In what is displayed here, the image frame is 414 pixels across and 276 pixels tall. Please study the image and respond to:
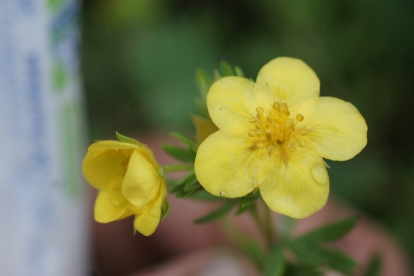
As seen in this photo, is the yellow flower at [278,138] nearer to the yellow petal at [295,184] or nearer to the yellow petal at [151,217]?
the yellow petal at [295,184]

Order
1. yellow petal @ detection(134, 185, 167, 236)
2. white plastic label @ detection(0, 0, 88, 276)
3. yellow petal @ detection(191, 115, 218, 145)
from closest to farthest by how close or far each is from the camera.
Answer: yellow petal @ detection(134, 185, 167, 236)
yellow petal @ detection(191, 115, 218, 145)
white plastic label @ detection(0, 0, 88, 276)

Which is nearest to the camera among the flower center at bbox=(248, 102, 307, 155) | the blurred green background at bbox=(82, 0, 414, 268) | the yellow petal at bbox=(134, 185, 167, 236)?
the yellow petal at bbox=(134, 185, 167, 236)

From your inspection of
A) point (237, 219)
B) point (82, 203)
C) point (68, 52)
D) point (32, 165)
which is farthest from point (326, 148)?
point (237, 219)

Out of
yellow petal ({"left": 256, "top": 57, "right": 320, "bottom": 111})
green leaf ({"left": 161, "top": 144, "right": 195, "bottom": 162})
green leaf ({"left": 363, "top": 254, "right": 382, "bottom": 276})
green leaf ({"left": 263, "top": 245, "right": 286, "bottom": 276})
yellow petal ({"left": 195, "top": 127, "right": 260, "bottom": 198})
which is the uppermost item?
yellow petal ({"left": 256, "top": 57, "right": 320, "bottom": 111})

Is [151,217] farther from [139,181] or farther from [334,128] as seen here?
[334,128]

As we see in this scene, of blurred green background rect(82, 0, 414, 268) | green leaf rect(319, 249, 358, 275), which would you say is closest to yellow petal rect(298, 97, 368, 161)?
green leaf rect(319, 249, 358, 275)

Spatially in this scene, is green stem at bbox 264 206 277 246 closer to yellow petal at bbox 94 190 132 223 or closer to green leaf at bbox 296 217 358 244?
green leaf at bbox 296 217 358 244
